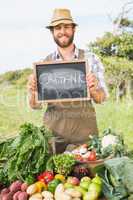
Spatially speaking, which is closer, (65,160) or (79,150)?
(65,160)

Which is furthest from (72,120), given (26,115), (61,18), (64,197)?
(26,115)

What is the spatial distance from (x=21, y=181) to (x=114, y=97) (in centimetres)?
497

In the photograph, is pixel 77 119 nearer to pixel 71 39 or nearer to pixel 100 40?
pixel 71 39

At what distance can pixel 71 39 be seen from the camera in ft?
14.9

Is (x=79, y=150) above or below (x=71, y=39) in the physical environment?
below

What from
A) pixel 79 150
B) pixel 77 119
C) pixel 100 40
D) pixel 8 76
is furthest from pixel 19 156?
pixel 100 40

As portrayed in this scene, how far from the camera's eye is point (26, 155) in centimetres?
357

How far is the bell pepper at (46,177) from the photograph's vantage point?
3.46 meters

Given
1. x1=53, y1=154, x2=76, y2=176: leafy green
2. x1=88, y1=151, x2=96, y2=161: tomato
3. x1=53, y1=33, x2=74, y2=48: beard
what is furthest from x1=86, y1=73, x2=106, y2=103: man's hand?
x1=53, y1=154, x2=76, y2=176: leafy green

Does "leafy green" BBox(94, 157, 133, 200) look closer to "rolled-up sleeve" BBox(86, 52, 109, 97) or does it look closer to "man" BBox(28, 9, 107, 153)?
"man" BBox(28, 9, 107, 153)

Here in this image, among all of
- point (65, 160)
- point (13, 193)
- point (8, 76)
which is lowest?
point (13, 193)

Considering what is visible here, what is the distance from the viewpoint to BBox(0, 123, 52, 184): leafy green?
140 inches

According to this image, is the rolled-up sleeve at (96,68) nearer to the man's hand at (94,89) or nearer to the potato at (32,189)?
the man's hand at (94,89)

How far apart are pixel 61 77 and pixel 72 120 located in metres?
0.42
